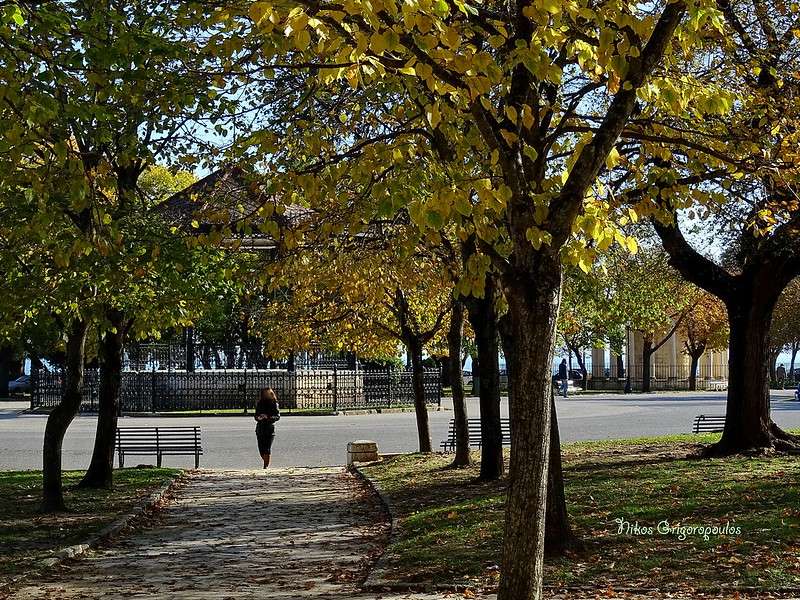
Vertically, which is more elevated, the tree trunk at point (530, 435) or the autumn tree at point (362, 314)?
the autumn tree at point (362, 314)

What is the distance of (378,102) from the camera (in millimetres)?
12523

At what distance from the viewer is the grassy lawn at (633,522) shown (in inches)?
336

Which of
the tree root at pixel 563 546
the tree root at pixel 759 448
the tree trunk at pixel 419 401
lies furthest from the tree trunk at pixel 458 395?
the tree root at pixel 563 546

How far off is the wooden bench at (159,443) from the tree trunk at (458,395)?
545 cm

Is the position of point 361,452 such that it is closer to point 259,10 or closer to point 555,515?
point 555,515

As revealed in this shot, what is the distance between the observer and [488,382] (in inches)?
637

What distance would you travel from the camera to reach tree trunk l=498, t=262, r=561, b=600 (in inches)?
266

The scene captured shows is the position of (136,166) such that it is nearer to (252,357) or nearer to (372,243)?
(372,243)

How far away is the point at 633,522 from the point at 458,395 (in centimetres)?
761

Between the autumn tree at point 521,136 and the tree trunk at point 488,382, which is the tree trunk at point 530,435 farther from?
the tree trunk at point 488,382

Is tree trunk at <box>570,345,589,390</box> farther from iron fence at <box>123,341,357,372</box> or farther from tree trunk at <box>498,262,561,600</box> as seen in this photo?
tree trunk at <box>498,262,561,600</box>

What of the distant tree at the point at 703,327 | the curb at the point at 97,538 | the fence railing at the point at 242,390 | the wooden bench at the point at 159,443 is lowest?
the curb at the point at 97,538

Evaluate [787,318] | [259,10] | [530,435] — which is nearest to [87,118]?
[259,10]

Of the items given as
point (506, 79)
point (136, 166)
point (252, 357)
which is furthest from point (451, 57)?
point (252, 357)
